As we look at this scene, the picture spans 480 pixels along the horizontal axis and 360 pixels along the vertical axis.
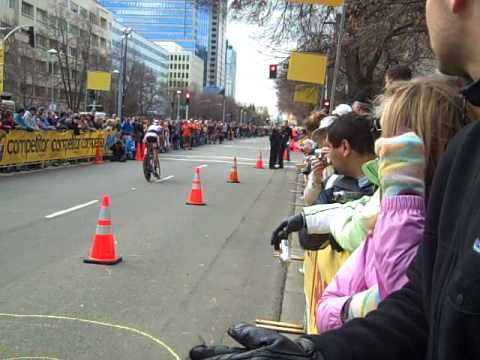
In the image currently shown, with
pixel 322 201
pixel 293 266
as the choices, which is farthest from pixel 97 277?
pixel 322 201

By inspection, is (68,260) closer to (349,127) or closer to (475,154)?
(349,127)

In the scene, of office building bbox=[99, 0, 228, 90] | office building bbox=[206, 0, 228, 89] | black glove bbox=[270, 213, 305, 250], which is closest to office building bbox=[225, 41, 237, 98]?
office building bbox=[206, 0, 228, 89]

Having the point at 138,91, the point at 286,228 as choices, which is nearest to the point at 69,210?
the point at 286,228

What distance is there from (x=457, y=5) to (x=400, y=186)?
83cm

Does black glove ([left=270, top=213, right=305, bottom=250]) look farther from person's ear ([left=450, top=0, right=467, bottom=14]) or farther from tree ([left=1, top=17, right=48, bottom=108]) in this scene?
tree ([left=1, top=17, right=48, bottom=108])

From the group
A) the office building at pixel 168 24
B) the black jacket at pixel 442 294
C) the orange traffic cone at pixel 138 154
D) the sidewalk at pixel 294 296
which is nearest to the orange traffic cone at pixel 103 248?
the sidewalk at pixel 294 296

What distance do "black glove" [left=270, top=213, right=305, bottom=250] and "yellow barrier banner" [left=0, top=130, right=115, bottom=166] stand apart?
1462 centimetres

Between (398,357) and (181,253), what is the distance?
6.29 metres

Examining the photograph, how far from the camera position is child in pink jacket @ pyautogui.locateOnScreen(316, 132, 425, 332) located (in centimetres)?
178

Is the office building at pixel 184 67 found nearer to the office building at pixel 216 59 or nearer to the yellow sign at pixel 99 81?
the office building at pixel 216 59

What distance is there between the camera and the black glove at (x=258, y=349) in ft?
3.71

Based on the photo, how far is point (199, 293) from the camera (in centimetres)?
582

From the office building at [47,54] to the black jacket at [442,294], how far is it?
5640cm

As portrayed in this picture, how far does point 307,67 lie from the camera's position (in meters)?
13.4
